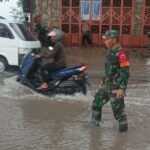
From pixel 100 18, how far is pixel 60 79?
48.1 ft

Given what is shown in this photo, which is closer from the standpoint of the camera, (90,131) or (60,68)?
(90,131)

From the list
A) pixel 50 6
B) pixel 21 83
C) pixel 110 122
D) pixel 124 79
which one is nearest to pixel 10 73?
pixel 21 83

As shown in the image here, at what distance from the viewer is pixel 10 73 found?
14.5 metres

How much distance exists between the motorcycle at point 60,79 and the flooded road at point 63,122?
16cm

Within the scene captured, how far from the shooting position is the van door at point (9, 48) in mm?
14602

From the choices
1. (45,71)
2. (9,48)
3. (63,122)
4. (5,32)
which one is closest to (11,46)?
(9,48)

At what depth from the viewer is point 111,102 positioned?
778 centimetres

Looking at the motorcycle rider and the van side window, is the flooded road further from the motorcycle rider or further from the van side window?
the van side window

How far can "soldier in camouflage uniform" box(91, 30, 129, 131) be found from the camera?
7.54m

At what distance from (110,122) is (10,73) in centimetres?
647

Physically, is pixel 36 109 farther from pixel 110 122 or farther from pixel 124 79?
pixel 124 79

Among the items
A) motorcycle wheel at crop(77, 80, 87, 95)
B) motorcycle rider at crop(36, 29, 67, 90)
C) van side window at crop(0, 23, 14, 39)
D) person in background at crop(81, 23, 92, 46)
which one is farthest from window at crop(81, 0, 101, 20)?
motorcycle wheel at crop(77, 80, 87, 95)

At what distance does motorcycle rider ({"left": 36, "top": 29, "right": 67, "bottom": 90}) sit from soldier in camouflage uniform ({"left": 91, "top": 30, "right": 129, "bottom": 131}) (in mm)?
2880

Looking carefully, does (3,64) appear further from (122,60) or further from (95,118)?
(122,60)
